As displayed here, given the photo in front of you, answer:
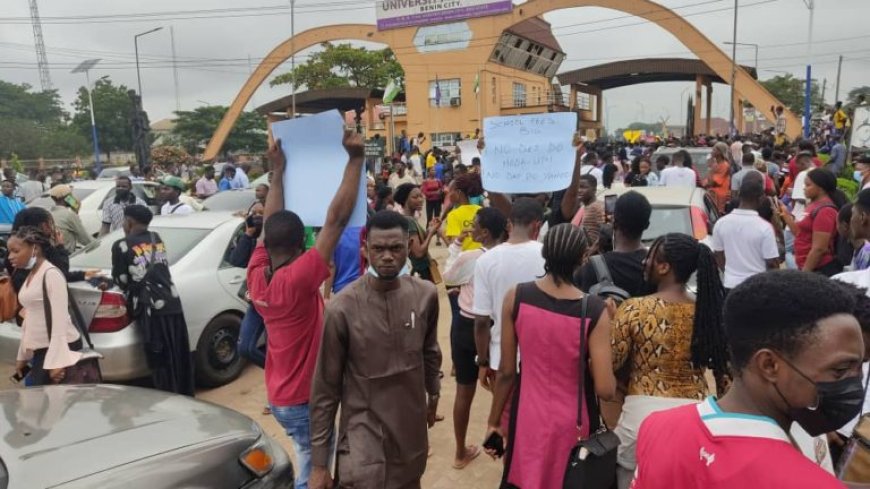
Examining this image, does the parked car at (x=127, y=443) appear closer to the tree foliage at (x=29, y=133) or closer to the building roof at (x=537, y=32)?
the building roof at (x=537, y=32)

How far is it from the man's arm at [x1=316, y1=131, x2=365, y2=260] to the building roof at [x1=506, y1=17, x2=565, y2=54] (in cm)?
3508

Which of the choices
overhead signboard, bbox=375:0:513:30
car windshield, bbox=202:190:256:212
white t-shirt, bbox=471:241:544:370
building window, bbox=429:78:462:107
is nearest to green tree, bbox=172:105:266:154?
overhead signboard, bbox=375:0:513:30

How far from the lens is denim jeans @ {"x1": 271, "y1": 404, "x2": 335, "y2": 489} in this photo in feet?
9.47

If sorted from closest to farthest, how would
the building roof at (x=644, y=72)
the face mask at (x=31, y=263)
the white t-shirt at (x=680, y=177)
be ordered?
the face mask at (x=31, y=263)
the white t-shirt at (x=680, y=177)
the building roof at (x=644, y=72)

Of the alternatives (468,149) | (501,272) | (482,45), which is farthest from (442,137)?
(501,272)

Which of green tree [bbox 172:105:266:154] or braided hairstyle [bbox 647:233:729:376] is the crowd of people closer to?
braided hairstyle [bbox 647:233:729:376]

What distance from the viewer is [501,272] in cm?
345

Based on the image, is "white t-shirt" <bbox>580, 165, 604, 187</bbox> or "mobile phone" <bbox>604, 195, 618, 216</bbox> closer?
"mobile phone" <bbox>604, 195, 618, 216</bbox>

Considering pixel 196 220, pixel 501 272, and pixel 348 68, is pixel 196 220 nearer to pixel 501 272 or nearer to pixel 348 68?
pixel 501 272

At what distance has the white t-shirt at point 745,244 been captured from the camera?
462 centimetres

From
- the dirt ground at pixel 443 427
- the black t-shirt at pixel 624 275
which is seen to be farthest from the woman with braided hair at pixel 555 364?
the dirt ground at pixel 443 427

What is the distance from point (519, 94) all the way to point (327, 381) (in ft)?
127

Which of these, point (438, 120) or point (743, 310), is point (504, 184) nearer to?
point (743, 310)

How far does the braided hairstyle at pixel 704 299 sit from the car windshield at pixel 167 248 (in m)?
4.42
